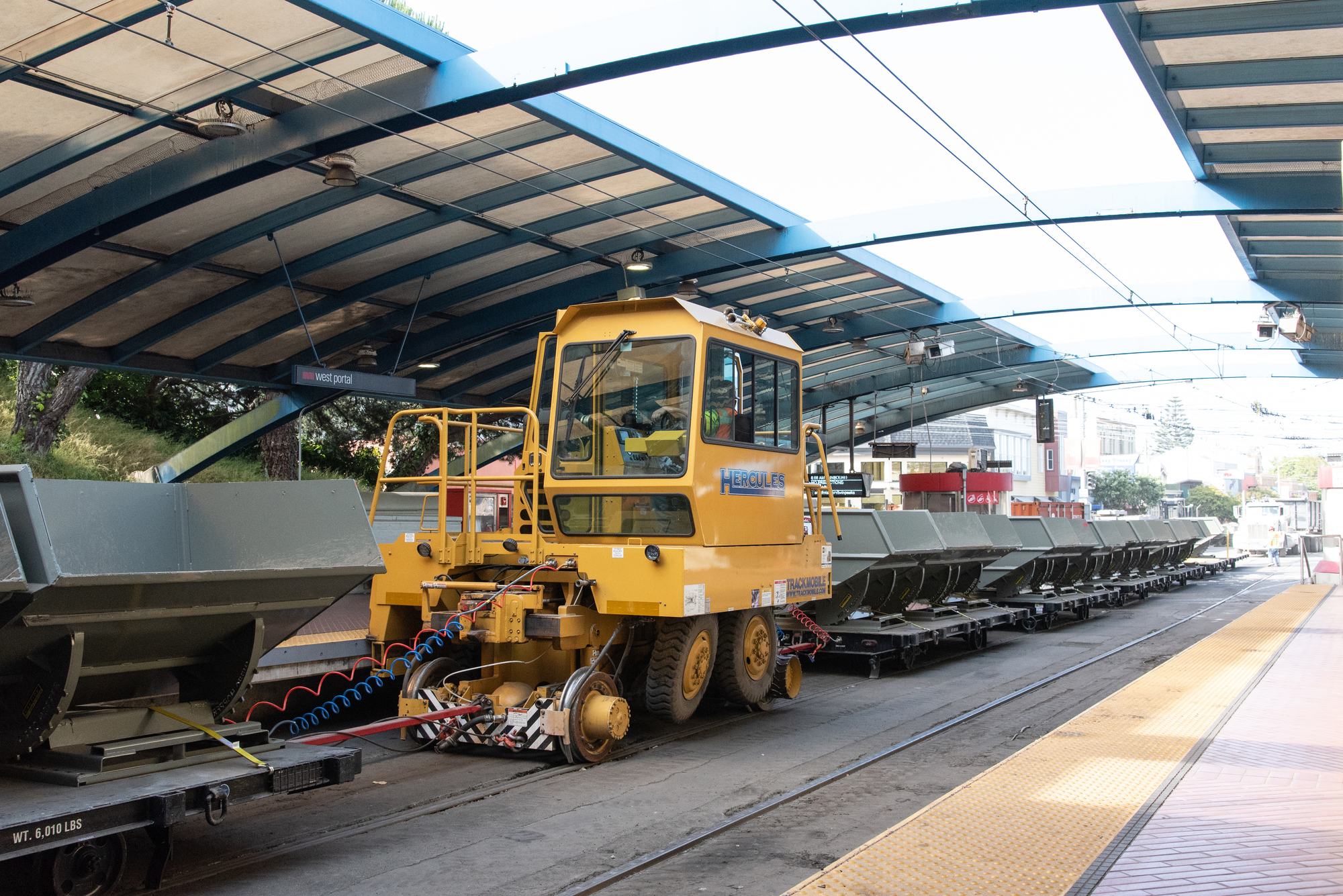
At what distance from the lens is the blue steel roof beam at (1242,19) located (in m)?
10.8

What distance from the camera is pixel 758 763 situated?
313 inches

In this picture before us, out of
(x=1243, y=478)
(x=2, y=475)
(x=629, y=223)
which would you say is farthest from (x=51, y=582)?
(x=1243, y=478)

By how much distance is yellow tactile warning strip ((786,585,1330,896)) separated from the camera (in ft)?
16.7

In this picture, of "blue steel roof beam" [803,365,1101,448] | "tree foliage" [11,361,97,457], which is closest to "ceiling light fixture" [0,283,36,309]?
"tree foliage" [11,361,97,457]

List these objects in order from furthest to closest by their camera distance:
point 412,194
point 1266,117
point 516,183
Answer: point 516,183 → point 412,194 → point 1266,117

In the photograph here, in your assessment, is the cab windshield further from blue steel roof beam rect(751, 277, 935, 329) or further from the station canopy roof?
blue steel roof beam rect(751, 277, 935, 329)

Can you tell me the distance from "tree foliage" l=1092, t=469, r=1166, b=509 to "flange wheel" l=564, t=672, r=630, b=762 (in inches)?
3516

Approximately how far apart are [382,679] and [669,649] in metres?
2.32

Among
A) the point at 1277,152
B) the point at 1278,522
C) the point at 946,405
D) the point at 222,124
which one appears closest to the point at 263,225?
the point at 222,124

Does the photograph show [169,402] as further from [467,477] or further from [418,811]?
[418,811]

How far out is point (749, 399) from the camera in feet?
30.0

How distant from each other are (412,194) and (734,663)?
8.60m

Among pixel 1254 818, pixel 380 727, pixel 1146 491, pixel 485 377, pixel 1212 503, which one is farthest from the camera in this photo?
pixel 1212 503

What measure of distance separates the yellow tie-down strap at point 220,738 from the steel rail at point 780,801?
1611 millimetres
